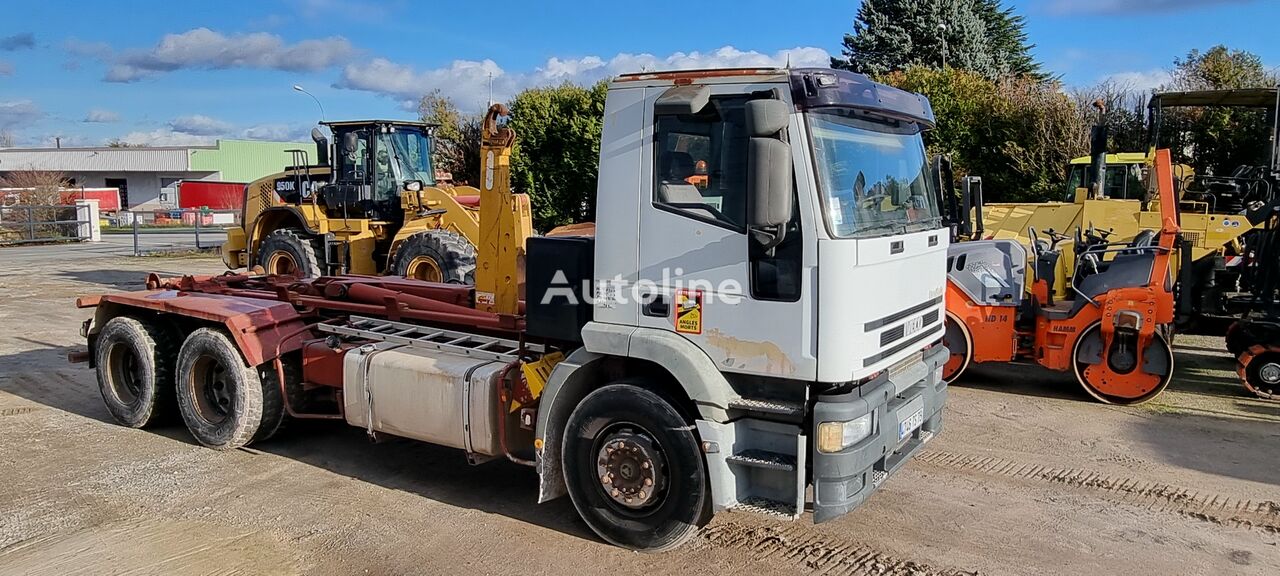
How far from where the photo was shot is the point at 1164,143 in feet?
64.0

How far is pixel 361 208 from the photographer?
47.8 feet

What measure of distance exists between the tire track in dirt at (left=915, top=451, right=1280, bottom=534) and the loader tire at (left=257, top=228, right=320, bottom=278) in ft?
35.6

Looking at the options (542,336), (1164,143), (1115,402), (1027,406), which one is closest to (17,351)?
(542,336)

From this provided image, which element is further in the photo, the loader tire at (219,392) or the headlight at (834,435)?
the loader tire at (219,392)

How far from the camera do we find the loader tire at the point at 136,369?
742 centimetres

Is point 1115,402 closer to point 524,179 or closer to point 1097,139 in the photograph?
point 1097,139

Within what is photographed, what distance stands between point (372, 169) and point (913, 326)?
36.4 ft

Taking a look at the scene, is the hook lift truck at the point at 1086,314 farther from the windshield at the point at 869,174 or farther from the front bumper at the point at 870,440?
the windshield at the point at 869,174

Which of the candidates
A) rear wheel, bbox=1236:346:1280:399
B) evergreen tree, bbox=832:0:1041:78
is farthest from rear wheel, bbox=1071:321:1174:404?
evergreen tree, bbox=832:0:1041:78

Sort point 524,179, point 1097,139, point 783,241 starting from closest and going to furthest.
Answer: point 783,241 < point 1097,139 < point 524,179

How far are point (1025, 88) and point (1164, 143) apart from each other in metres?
3.08

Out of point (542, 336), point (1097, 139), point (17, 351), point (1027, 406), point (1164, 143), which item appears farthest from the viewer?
point (1164, 143)

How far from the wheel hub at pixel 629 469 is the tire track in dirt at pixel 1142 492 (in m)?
2.59
